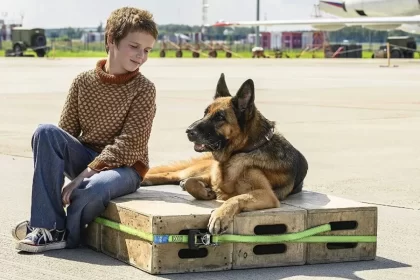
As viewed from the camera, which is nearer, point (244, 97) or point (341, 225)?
point (244, 97)

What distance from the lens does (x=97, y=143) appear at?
21.0 feet

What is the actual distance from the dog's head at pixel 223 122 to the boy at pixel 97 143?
1.72 feet

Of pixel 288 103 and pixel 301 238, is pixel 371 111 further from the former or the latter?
pixel 301 238

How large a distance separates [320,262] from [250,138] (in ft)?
2.97

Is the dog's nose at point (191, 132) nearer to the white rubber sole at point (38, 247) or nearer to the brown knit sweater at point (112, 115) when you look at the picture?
the brown knit sweater at point (112, 115)

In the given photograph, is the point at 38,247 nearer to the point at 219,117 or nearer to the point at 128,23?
the point at 219,117

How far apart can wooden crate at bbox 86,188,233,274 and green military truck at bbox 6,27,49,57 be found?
222ft

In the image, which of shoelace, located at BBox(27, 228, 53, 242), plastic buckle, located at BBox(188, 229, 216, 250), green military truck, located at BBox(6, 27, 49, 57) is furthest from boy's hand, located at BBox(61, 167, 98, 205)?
green military truck, located at BBox(6, 27, 49, 57)

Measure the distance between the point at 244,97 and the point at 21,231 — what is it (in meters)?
1.78

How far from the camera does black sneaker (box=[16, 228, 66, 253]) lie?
599 centimetres

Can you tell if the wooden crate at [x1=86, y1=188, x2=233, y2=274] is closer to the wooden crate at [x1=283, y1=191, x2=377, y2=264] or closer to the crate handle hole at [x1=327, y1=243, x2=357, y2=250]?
the wooden crate at [x1=283, y1=191, x2=377, y2=264]

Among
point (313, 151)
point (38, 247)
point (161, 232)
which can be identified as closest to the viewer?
point (161, 232)

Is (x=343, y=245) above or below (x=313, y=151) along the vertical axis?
above

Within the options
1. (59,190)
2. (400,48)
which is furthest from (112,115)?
(400,48)
